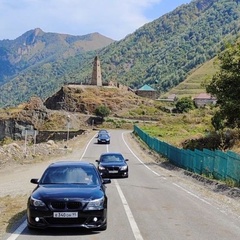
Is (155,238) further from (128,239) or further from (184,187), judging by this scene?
(184,187)

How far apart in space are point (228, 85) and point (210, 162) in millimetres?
10824

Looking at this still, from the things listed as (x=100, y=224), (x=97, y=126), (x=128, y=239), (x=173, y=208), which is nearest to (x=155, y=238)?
(x=128, y=239)

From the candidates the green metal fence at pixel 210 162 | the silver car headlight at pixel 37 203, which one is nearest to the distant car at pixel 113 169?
the green metal fence at pixel 210 162

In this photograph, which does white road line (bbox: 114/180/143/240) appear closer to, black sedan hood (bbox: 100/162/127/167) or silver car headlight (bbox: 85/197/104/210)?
silver car headlight (bbox: 85/197/104/210)

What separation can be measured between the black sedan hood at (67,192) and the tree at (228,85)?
24.6 m

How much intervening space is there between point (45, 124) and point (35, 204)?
368 ft

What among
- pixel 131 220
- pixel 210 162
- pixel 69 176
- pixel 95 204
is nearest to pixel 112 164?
pixel 210 162

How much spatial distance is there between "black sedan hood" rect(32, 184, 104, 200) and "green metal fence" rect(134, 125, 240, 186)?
1068cm

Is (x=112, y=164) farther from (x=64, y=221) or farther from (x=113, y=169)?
(x=64, y=221)

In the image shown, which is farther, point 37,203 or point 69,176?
point 69,176

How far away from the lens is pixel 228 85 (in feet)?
117

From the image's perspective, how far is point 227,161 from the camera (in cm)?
2272

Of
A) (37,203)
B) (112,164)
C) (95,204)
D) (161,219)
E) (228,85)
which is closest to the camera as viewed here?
(37,203)

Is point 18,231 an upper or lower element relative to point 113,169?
upper
